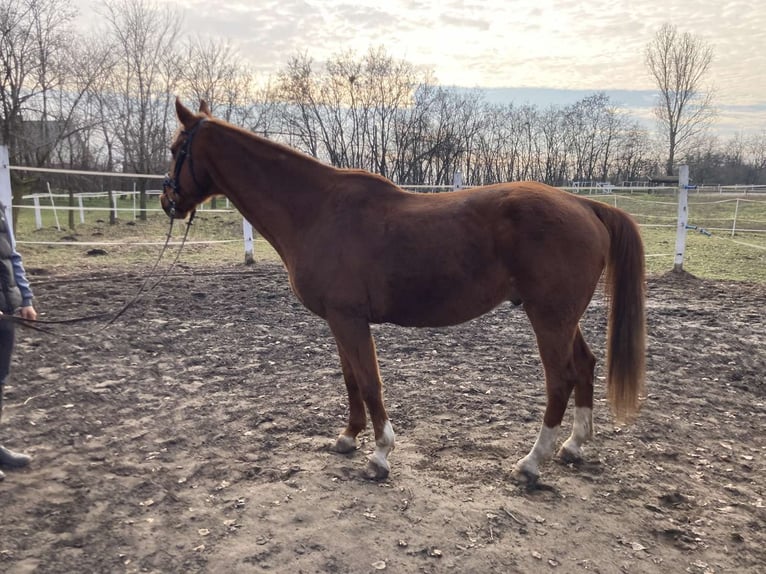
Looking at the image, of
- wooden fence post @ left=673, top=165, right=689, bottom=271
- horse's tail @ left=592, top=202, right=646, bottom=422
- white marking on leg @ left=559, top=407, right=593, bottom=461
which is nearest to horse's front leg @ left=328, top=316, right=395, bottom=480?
white marking on leg @ left=559, top=407, right=593, bottom=461

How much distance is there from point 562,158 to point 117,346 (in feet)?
193

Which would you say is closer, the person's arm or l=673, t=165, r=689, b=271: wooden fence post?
the person's arm

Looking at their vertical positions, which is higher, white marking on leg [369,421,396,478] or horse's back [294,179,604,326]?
horse's back [294,179,604,326]

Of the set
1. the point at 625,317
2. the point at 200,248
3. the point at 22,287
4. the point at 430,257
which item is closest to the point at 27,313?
the point at 22,287

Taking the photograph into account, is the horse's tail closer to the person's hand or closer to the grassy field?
the person's hand

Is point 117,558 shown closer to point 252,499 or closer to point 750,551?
point 252,499

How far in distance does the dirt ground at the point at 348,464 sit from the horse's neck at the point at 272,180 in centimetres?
153

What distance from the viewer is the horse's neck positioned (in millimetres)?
3221

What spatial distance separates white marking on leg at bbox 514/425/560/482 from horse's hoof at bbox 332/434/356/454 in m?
1.10

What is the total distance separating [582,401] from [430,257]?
1520 mm

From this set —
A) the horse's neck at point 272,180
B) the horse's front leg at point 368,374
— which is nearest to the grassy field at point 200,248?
the horse's neck at point 272,180

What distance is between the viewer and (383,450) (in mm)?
3029

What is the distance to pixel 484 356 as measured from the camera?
5223 millimetres

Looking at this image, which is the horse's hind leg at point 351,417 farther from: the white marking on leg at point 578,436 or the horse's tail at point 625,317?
the horse's tail at point 625,317
